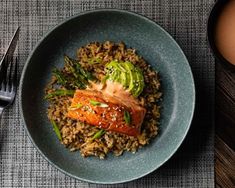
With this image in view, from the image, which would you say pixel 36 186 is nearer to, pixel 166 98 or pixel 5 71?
pixel 5 71

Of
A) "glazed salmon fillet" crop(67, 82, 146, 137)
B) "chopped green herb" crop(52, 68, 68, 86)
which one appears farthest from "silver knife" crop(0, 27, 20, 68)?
"glazed salmon fillet" crop(67, 82, 146, 137)

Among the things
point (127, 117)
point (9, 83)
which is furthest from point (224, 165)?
point (9, 83)

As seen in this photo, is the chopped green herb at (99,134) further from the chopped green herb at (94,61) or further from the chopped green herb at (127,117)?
the chopped green herb at (94,61)

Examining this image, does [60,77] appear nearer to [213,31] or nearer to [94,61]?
[94,61]

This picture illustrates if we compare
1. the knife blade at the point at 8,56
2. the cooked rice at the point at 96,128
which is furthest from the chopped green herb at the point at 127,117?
the knife blade at the point at 8,56

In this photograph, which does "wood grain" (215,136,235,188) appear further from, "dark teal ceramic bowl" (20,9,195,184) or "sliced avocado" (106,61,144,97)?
"sliced avocado" (106,61,144,97)

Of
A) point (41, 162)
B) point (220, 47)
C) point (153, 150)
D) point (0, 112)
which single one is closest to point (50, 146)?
point (41, 162)
